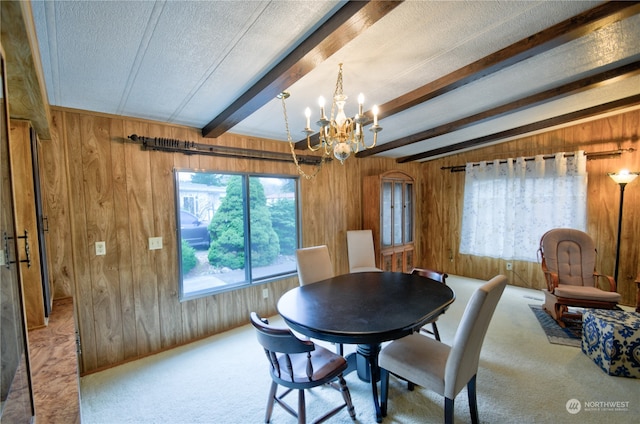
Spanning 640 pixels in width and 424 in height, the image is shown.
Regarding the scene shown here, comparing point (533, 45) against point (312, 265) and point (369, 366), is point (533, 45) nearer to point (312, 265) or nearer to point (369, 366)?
point (312, 265)

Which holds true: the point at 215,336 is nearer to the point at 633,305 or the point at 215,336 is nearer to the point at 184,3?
the point at 184,3

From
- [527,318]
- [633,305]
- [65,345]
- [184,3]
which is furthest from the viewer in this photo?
→ [633,305]

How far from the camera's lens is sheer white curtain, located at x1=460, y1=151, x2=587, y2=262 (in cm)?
385

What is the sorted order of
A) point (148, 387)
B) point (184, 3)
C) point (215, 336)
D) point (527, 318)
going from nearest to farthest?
point (184, 3) < point (148, 387) < point (215, 336) < point (527, 318)

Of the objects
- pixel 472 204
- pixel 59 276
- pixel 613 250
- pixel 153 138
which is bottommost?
pixel 613 250

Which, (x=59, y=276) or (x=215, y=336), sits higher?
(x=59, y=276)

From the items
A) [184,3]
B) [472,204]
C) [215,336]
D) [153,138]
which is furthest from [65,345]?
[472,204]

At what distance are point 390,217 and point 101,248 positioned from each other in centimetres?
371

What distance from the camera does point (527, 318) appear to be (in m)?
3.23

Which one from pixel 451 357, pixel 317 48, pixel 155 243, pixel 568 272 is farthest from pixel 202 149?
pixel 568 272

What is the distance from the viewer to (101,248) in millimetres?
2314

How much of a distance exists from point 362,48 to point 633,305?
4854 millimetres

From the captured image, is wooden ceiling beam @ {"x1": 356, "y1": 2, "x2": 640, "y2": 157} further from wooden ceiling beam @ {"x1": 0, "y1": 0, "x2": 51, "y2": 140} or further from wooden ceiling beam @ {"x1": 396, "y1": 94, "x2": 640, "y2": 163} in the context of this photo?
wooden ceiling beam @ {"x1": 0, "y1": 0, "x2": 51, "y2": 140}

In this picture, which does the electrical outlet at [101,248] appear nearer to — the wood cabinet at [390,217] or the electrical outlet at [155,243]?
the electrical outlet at [155,243]
